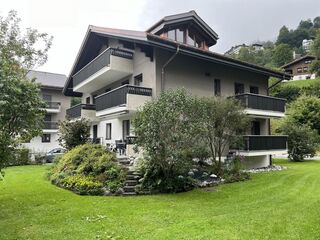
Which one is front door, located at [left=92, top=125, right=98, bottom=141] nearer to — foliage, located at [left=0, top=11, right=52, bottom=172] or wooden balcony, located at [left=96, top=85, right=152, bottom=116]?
wooden balcony, located at [left=96, top=85, right=152, bottom=116]

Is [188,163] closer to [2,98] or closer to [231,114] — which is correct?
[231,114]

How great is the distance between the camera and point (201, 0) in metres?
34.5

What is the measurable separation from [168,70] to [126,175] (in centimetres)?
785

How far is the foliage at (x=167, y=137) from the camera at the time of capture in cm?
1305

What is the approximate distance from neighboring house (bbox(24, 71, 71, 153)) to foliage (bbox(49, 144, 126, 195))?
2618 centimetres

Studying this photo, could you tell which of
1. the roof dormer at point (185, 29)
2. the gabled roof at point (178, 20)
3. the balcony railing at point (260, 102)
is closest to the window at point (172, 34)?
the roof dormer at point (185, 29)

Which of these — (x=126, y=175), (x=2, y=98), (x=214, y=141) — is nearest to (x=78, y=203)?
(x=126, y=175)

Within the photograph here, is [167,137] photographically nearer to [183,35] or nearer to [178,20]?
[178,20]

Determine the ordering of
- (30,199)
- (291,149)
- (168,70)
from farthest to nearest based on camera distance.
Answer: (291,149)
(168,70)
(30,199)

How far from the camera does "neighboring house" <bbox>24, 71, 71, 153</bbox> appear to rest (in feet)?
137

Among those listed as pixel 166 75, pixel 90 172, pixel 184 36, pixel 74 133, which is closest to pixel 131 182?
pixel 90 172

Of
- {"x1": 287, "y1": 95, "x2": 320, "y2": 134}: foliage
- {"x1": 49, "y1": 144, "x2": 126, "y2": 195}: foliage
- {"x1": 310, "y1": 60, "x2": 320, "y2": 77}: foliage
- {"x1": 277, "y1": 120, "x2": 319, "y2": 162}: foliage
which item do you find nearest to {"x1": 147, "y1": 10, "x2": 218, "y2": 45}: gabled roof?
{"x1": 49, "y1": 144, "x2": 126, "y2": 195}: foliage

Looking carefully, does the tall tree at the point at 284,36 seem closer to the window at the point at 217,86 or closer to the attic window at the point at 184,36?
the attic window at the point at 184,36

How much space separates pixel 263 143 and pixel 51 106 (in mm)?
32090
